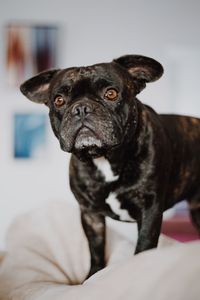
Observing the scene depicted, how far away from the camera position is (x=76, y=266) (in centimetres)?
→ 128

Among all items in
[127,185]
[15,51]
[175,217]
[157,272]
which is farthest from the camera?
[15,51]

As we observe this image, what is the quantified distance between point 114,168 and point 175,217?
1414mm

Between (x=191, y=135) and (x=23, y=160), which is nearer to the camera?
(x=191, y=135)

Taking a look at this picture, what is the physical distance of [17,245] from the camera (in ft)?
4.36

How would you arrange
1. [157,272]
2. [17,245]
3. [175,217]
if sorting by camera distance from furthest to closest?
[175,217], [17,245], [157,272]

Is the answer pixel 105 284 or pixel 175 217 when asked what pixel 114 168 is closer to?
pixel 105 284

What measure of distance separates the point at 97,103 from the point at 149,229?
0.32 meters

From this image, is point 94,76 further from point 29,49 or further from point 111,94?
point 29,49

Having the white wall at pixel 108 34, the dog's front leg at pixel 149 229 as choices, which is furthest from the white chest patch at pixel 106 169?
the white wall at pixel 108 34

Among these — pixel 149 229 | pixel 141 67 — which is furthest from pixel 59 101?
pixel 149 229

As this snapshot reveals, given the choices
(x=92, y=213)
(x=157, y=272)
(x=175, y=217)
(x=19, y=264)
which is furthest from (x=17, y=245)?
(x=175, y=217)

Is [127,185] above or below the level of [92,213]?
above

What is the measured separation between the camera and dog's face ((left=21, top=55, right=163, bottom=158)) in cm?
94

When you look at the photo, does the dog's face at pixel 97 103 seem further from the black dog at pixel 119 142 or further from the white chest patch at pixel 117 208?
the white chest patch at pixel 117 208
